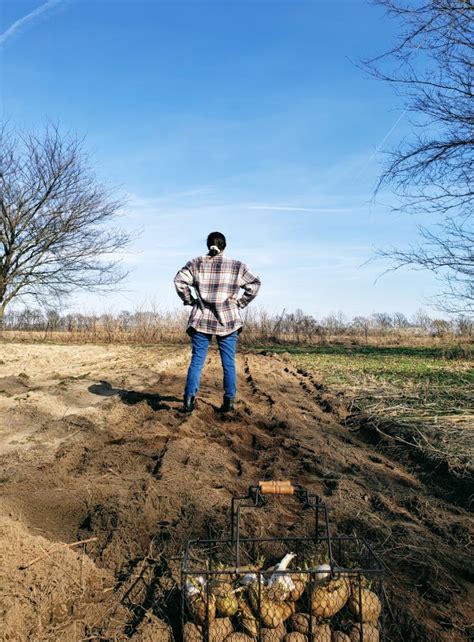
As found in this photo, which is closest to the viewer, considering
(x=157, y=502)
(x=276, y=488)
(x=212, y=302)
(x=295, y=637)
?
(x=295, y=637)

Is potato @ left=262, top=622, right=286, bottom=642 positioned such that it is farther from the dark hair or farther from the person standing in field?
the dark hair

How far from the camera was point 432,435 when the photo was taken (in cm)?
606

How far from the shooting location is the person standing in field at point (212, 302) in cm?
629

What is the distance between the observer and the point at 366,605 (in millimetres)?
2084

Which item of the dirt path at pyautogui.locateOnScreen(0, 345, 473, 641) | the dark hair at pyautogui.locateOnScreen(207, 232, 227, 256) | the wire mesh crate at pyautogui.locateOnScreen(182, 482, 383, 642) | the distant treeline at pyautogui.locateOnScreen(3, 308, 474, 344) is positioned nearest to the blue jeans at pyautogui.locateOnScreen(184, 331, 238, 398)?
the dirt path at pyautogui.locateOnScreen(0, 345, 473, 641)

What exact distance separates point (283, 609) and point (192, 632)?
0.38 metres

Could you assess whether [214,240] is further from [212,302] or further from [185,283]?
[212,302]

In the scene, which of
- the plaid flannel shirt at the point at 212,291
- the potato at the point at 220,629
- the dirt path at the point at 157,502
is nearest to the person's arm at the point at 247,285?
the plaid flannel shirt at the point at 212,291

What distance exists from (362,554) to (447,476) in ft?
7.98

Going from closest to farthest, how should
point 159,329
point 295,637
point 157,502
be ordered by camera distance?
point 295,637 < point 157,502 < point 159,329

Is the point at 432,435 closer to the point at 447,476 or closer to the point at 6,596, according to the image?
the point at 447,476

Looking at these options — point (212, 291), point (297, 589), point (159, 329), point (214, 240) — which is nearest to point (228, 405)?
point (212, 291)

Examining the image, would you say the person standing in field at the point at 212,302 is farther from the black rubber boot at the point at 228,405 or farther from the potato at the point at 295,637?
the potato at the point at 295,637

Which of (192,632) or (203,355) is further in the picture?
(203,355)
